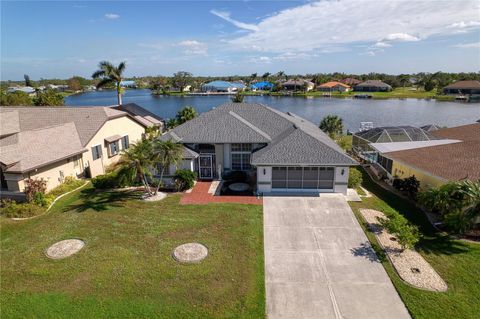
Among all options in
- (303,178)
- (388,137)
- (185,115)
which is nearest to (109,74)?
(185,115)

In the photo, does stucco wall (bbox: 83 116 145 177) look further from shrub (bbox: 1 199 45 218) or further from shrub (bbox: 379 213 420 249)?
shrub (bbox: 379 213 420 249)

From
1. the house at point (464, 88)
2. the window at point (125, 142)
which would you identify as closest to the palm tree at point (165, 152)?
the window at point (125, 142)

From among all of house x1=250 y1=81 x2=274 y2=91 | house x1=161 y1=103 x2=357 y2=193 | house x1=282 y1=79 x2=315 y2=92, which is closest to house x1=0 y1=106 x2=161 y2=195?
house x1=161 y1=103 x2=357 y2=193

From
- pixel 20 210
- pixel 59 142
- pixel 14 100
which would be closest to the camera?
pixel 20 210

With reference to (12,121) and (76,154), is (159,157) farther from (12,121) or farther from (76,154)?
(12,121)

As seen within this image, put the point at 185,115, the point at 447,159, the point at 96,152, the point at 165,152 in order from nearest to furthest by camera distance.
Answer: the point at 165,152, the point at 447,159, the point at 96,152, the point at 185,115

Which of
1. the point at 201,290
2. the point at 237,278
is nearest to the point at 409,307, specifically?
the point at 237,278

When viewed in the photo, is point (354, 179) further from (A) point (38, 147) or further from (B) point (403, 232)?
(A) point (38, 147)

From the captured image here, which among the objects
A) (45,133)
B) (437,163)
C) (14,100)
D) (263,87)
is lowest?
(437,163)
